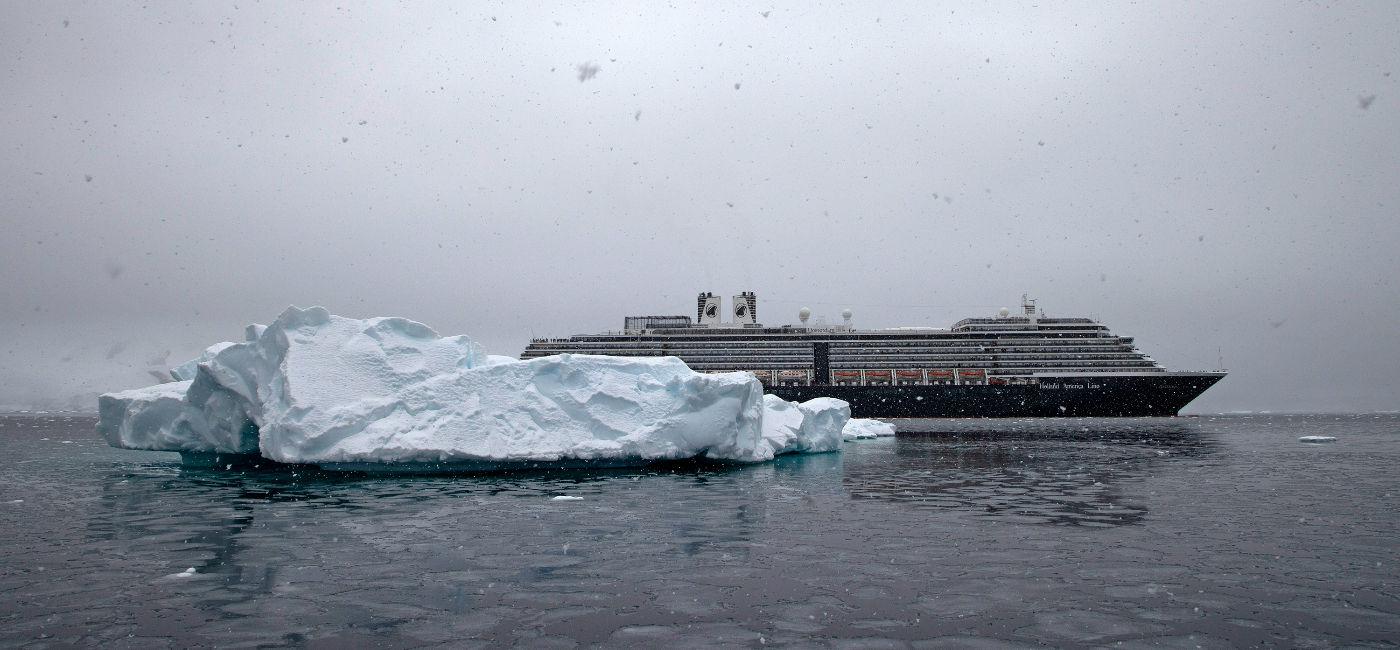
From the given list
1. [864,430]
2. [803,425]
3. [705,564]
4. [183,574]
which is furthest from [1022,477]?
[864,430]

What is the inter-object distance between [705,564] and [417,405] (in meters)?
8.75

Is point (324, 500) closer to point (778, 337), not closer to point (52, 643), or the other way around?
point (52, 643)

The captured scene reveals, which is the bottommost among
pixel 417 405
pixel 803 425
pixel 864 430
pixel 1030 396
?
pixel 864 430

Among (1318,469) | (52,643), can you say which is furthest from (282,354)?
(1318,469)

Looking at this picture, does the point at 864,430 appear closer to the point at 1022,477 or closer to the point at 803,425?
the point at 803,425

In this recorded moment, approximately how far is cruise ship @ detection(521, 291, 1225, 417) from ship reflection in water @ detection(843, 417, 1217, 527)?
74.2 feet

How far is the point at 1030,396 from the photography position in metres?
48.0

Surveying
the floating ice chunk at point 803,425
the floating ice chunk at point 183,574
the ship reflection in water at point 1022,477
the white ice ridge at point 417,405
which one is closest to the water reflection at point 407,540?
the floating ice chunk at point 183,574

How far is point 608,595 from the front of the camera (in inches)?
232

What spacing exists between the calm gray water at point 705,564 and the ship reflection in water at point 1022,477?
0.42 ft

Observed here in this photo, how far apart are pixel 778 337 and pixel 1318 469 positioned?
3647 centimetres

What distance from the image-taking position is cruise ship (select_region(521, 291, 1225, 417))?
157 ft

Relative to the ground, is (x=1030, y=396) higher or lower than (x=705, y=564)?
higher

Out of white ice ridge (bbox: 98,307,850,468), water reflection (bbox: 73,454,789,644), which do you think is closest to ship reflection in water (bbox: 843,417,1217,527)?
water reflection (bbox: 73,454,789,644)
